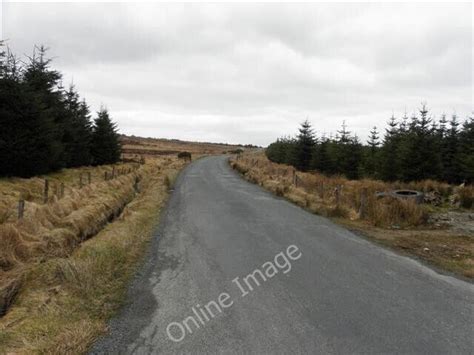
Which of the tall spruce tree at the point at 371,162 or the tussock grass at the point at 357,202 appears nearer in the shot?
the tussock grass at the point at 357,202

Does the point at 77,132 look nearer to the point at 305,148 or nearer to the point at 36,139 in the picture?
the point at 36,139

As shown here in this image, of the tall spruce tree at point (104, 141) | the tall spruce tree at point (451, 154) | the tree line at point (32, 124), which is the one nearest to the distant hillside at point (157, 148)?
the tall spruce tree at point (104, 141)

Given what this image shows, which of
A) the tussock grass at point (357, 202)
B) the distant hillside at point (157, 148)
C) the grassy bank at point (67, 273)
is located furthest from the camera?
the distant hillside at point (157, 148)

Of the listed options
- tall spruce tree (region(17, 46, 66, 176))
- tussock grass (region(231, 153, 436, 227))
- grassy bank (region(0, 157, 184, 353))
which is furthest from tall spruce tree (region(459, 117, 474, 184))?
tall spruce tree (region(17, 46, 66, 176))

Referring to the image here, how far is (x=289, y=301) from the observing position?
589cm

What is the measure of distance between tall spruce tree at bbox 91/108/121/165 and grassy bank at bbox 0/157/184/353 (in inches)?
986

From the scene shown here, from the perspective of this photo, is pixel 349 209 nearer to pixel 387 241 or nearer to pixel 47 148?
pixel 387 241

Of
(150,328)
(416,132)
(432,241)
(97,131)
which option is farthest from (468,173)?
(97,131)

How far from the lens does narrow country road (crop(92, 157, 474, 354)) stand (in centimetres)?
460

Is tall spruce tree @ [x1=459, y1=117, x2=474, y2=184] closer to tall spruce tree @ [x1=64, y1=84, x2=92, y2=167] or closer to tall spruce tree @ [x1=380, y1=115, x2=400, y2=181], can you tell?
tall spruce tree @ [x1=380, y1=115, x2=400, y2=181]

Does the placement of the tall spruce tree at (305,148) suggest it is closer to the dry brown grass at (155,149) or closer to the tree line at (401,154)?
the tree line at (401,154)

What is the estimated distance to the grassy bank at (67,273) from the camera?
15.5ft

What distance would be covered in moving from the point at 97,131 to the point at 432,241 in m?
33.2

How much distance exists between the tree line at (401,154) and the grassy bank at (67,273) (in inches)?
744
